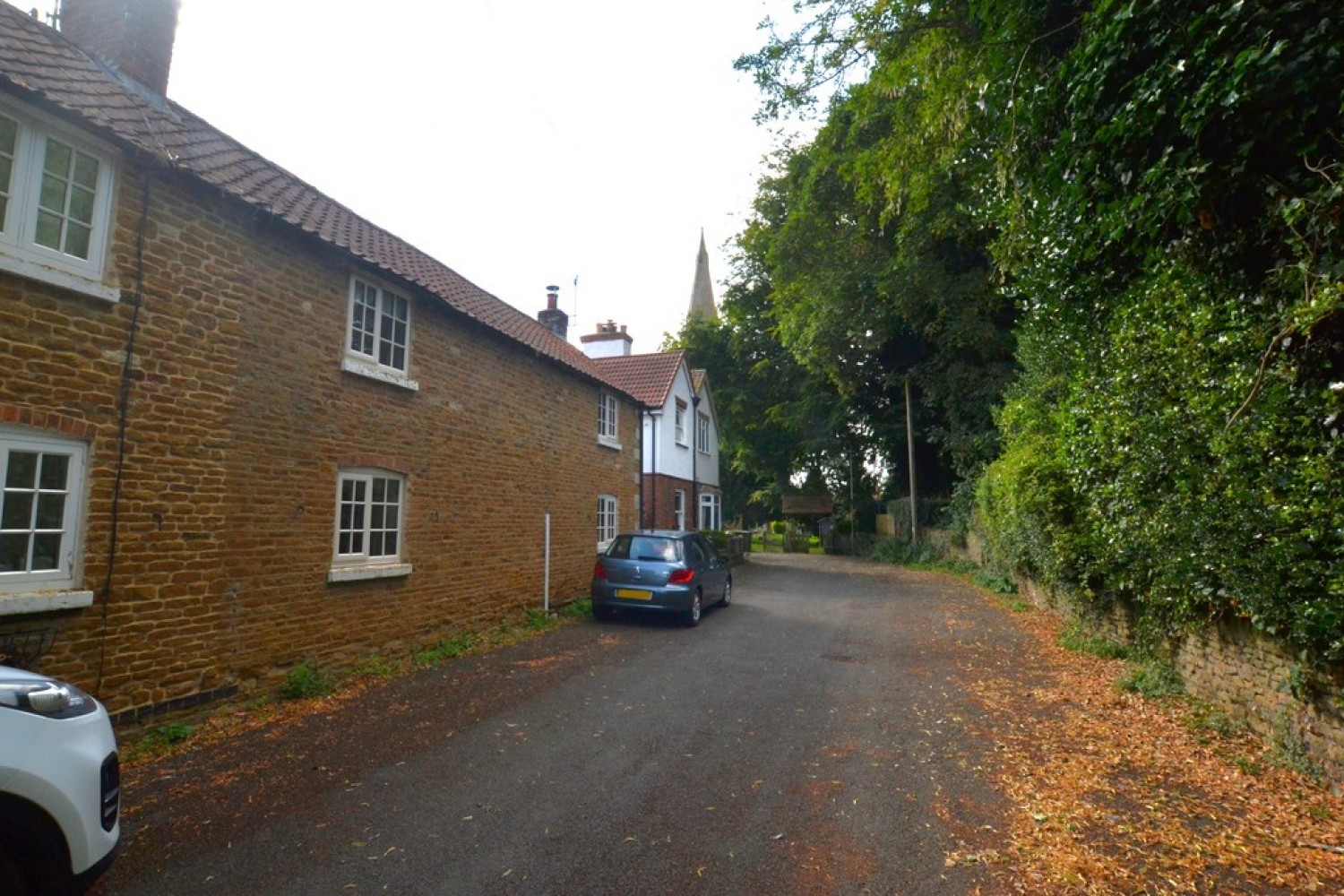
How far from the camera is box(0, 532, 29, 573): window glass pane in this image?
481 centimetres

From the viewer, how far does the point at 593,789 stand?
184 inches

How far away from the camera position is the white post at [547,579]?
1220 centimetres

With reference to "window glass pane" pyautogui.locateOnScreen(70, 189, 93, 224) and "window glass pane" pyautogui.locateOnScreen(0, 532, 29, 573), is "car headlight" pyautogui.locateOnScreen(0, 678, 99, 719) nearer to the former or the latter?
"window glass pane" pyautogui.locateOnScreen(0, 532, 29, 573)

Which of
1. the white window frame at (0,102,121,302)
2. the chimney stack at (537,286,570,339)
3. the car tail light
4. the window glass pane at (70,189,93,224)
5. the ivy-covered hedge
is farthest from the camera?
the chimney stack at (537,286,570,339)

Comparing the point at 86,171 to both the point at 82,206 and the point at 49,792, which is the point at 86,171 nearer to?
the point at 82,206

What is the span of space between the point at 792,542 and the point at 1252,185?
3274 cm

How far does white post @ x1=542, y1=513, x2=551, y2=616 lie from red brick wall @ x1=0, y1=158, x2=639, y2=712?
2.05 m

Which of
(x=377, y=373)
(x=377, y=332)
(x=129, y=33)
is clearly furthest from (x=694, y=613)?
(x=129, y=33)

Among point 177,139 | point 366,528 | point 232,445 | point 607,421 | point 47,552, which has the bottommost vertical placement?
point 47,552

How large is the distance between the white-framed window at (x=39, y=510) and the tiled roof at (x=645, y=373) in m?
16.0

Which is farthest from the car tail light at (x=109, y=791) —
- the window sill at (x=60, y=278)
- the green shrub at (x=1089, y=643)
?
the green shrub at (x=1089, y=643)

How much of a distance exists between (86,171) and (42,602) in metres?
3.39

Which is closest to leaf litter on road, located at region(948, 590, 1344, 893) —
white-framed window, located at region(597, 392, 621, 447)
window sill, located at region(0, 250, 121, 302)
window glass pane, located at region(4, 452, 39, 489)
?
window glass pane, located at region(4, 452, 39, 489)

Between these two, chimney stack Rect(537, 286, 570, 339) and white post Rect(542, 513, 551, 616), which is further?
chimney stack Rect(537, 286, 570, 339)
